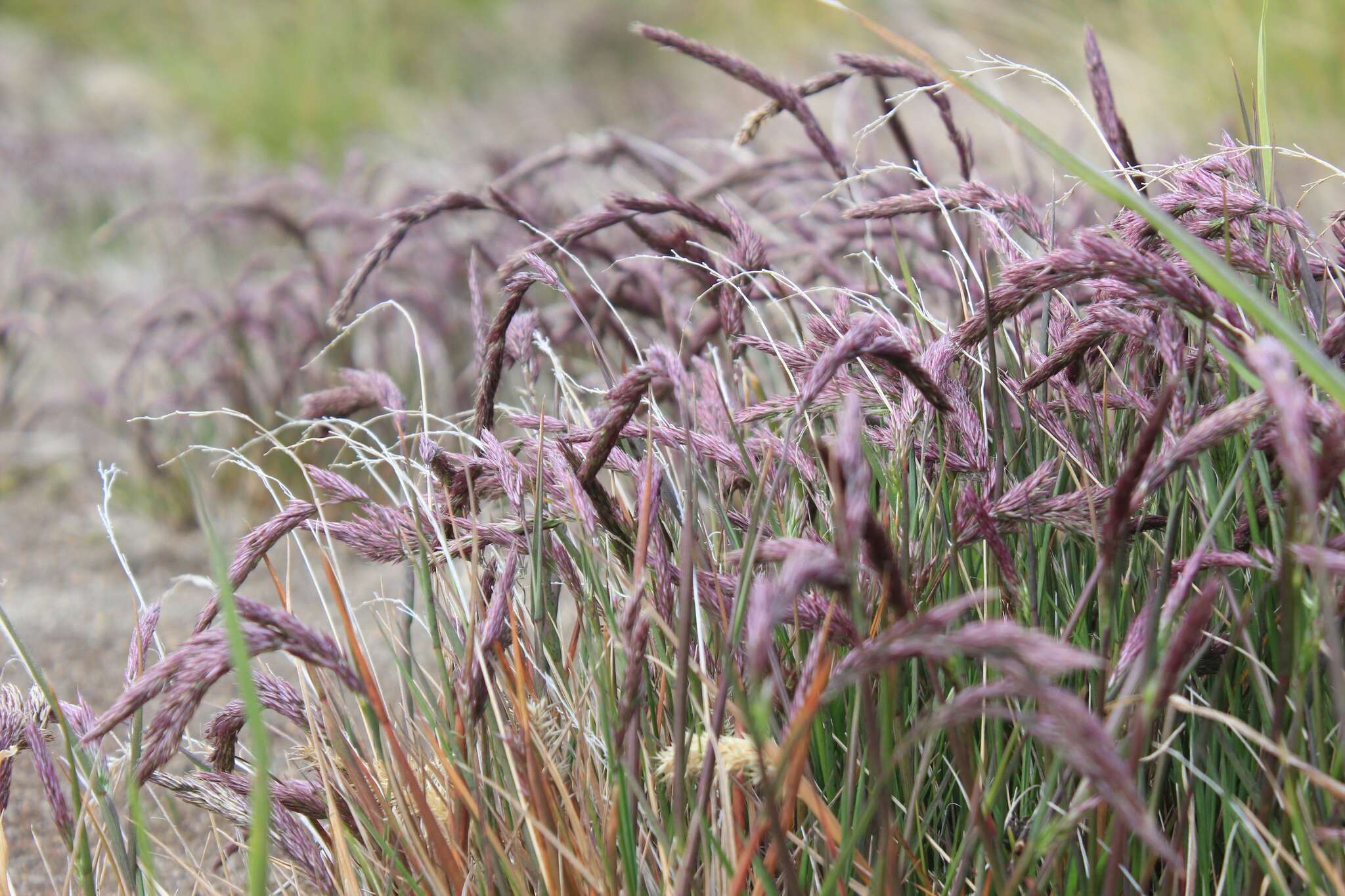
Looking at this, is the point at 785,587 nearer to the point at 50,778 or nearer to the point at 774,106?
the point at 50,778

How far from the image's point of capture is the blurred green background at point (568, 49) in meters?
4.40

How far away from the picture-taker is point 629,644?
2.55ft

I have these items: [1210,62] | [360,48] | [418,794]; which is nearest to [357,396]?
[418,794]

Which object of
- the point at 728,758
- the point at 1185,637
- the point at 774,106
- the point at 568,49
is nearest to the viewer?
the point at 1185,637

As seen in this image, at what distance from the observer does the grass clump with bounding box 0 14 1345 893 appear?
2.35ft

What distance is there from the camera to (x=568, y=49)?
9633 mm

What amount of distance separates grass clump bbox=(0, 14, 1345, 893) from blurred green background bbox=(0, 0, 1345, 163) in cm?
179

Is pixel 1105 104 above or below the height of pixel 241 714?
above

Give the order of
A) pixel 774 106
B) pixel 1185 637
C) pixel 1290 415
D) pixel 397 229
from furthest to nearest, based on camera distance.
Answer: pixel 774 106 < pixel 397 229 < pixel 1185 637 < pixel 1290 415

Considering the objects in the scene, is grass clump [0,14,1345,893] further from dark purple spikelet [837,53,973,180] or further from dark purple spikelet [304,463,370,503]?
dark purple spikelet [837,53,973,180]

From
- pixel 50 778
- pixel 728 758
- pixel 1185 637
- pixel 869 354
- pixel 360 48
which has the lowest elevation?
pixel 50 778

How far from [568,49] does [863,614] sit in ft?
31.1

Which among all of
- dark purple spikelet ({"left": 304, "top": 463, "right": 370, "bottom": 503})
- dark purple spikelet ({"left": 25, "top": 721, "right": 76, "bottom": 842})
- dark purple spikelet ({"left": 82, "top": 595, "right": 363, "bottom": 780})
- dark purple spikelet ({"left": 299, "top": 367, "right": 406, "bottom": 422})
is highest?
dark purple spikelet ({"left": 299, "top": 367, "right": 406, "bottom": 422})

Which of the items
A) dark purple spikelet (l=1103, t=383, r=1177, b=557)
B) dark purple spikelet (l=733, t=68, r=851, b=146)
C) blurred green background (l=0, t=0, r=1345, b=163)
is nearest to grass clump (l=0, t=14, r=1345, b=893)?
dark purple spikelet (l=1103, t=383, r=1177, b=557)
